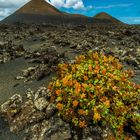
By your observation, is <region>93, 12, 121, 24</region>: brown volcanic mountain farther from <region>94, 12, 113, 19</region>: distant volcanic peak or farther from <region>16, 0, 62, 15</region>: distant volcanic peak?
<region>16, 0, 62, 15</region>: distant volcanic peak

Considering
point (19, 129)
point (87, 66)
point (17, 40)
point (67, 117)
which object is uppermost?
point (87, 66)

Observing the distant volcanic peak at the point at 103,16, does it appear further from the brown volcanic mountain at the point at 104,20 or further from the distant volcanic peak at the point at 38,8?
the distant volcanic peak at the point at 38,8

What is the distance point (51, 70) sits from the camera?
13961 millimetres

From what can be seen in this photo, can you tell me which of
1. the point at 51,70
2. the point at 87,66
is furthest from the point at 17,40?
the point at 87,66

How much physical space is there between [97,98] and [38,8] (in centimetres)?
8590

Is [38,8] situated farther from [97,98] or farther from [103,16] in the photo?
[97,98]

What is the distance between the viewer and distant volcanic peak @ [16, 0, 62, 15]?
89938 millimetres

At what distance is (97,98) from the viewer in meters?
10.4

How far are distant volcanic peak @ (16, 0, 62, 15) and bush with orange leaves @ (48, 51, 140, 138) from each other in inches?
3104

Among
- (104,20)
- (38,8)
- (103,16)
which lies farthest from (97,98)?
(103,16)

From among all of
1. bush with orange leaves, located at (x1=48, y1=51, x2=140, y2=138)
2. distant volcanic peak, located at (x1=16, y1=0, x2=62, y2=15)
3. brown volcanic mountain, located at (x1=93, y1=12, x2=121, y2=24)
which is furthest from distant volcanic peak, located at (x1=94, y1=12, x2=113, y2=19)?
bush with orange leaves, located at (x1=48, y1=51, x2=140, y2=138)

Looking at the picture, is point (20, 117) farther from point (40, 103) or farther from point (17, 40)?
point (17, 40)

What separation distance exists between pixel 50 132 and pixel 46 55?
6861 mm

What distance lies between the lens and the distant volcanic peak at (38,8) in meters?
89.9
